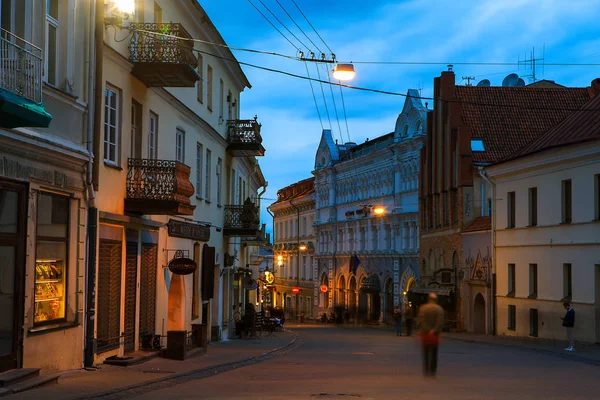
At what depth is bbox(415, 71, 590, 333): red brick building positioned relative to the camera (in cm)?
4794

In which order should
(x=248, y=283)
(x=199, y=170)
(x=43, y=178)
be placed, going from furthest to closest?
(x=248, y=283) < (x=199, y=170) < (x=43, y=178)

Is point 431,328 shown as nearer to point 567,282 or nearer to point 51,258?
point 51,258

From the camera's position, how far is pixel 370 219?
2810 inches

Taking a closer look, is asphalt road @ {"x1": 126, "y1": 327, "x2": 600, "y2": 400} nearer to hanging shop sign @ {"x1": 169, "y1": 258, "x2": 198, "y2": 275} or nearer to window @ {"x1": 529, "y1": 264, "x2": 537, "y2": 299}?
hanging shop sign @ {"x1": 169, "y1": 258, "x2": 198, "y2": 275}

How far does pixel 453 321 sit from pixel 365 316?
2079cm

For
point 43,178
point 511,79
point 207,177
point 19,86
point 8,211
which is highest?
point 511,79

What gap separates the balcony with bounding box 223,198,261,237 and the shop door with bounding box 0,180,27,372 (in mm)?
19671

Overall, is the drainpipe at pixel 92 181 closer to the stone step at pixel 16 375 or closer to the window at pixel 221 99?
the stone step at pixel 16 375

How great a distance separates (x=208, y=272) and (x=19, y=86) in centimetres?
1813

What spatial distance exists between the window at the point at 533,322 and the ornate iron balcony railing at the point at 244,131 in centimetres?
1359

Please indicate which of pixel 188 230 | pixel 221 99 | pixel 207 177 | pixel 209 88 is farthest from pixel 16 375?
pixel 221 99

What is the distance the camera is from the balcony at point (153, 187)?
69.4 ft

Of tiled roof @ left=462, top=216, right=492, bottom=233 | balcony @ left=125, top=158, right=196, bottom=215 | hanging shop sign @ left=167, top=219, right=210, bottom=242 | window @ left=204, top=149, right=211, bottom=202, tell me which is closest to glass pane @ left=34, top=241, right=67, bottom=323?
balcony @ left=125, top=158, right=196, bottom=215

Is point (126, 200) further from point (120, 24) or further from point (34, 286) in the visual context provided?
point (34, 286)
